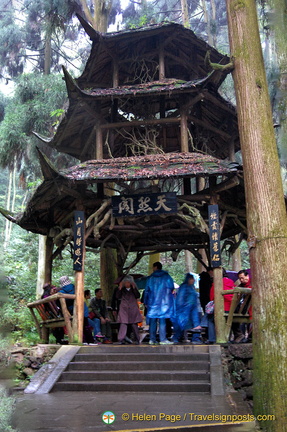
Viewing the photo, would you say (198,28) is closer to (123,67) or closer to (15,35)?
(15,35)

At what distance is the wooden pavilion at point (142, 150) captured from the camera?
28.3ft

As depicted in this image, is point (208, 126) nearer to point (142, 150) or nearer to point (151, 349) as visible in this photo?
point (142, 150)

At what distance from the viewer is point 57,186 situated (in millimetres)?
8406

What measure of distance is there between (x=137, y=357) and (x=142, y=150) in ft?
16.8

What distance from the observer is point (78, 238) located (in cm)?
873

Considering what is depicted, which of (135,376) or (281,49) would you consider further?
(135,376)

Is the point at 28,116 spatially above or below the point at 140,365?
above

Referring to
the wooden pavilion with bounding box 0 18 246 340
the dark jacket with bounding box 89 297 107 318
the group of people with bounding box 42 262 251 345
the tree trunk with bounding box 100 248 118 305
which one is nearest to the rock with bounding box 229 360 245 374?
the group of people with bounding box 42 262 251 345

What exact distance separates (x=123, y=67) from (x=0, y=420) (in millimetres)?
9453

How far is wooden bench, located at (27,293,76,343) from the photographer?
8086 millimetres

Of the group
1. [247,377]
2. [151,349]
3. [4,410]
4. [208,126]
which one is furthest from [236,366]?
[208,126]

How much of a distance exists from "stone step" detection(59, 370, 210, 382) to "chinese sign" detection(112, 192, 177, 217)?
318cm

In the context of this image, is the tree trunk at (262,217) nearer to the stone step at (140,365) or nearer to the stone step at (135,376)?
the stone step at (135,376)

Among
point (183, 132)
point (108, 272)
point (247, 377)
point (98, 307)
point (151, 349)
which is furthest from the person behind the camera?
point (108, 272)
